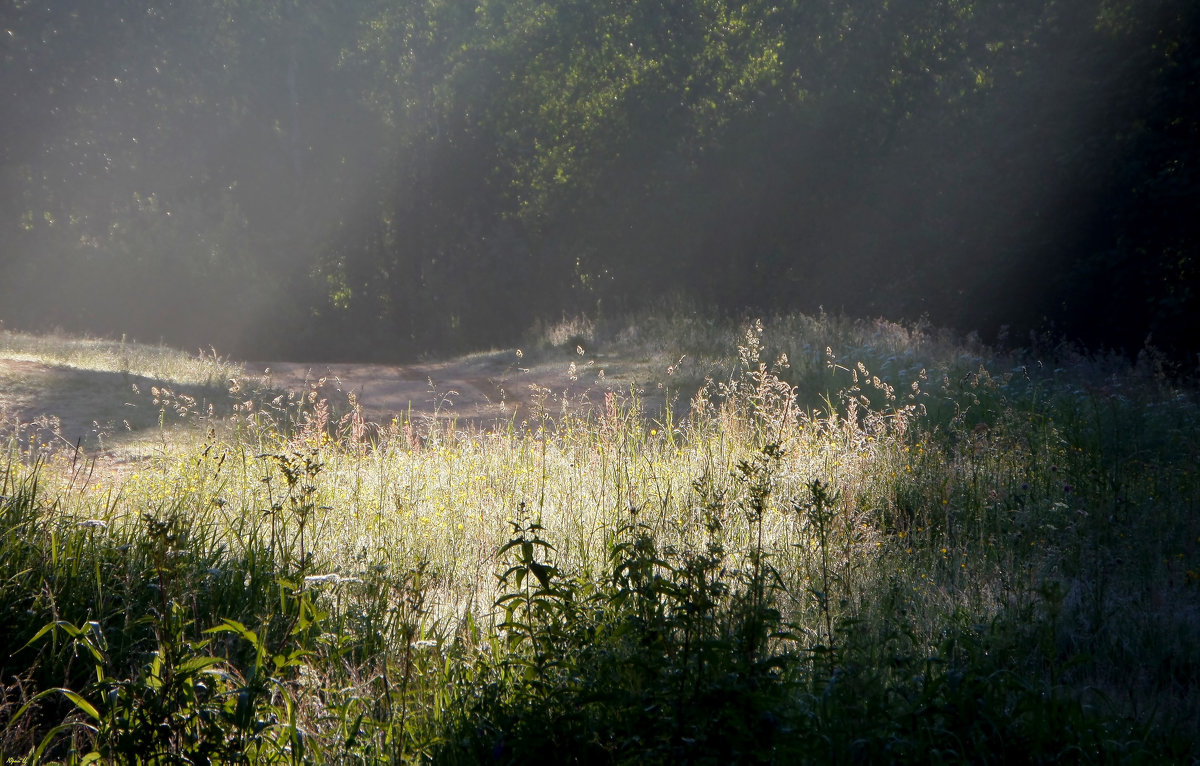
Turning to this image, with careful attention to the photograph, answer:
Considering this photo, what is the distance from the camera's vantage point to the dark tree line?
1488cm

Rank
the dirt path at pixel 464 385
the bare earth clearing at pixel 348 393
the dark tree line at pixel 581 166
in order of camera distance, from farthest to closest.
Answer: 1. the dark tree line at pixel 581 166
2. the dirt path at pixel 464 385
3. the bare earth clearing at pixel 348 393

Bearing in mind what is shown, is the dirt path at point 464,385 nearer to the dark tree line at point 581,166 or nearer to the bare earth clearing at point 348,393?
the bare earth clearing at point 348,393

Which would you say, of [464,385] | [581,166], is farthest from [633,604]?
[581,166]

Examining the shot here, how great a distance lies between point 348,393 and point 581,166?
1222 centimetres

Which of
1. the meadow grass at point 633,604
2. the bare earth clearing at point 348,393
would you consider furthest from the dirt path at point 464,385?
the meadow grass at point 633,604

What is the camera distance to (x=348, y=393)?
12.1 m

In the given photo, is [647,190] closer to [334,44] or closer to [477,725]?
[334,44]

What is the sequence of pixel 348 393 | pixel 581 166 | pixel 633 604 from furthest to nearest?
pixel 581 166, pixel 348 393, pixel 633 604

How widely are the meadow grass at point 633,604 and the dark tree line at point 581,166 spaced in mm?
8509

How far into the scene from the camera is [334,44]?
28938 mm

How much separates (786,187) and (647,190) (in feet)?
11.0

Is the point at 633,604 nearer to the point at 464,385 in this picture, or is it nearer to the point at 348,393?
the point at 348,393

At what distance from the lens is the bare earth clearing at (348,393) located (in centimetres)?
882

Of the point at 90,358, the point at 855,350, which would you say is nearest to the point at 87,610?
the point at 855,350
